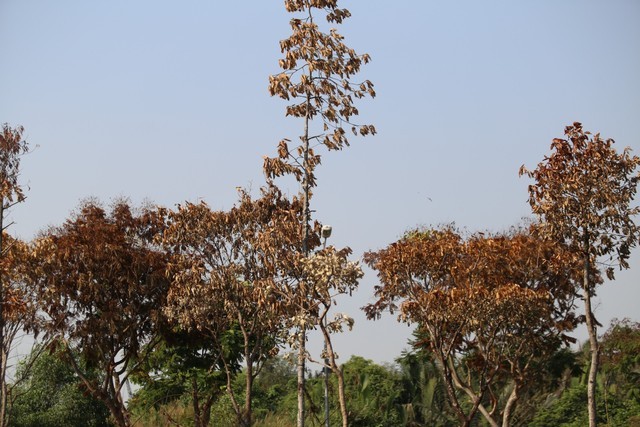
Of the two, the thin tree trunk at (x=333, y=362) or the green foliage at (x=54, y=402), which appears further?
the green foliage at (x=54, y=402)

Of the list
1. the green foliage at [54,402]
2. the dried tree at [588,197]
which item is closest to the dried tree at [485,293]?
the dried tree at [588,197]

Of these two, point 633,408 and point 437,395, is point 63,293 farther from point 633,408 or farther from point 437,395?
point 633,408

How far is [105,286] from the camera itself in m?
29.5

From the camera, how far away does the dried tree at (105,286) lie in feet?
94.6

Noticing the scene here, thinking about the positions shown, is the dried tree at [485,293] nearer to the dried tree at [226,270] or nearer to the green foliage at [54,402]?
the dried tree at [226,270]

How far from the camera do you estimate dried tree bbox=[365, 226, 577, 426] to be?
1053 inches

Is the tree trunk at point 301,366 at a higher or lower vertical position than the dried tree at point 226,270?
lower

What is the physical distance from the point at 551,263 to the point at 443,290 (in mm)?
3268

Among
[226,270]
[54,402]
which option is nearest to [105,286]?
[226,270]

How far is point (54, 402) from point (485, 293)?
18.7 meters

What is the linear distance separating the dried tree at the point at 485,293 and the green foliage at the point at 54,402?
42.9ft

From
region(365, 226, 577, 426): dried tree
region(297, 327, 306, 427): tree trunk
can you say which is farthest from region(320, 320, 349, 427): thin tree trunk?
region(365, 226, 577, 426): dried tree

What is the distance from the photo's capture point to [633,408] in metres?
35.8

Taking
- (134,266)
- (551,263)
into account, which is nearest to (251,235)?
(134,266)
